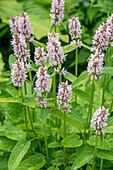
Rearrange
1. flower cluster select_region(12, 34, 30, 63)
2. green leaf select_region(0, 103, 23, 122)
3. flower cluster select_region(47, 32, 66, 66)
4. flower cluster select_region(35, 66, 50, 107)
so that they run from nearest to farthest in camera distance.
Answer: flower cluster select_region(35, 66, 50, 107) → flower cluster select_region(47, 32, 66, 66) → flower cluster select_region(12, 34, 30, 63) → green leaf select_region(0, 103, 23, 122)

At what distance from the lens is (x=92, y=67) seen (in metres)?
1.51

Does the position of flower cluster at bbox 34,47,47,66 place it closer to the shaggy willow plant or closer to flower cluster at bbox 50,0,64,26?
the shaggy willow plant

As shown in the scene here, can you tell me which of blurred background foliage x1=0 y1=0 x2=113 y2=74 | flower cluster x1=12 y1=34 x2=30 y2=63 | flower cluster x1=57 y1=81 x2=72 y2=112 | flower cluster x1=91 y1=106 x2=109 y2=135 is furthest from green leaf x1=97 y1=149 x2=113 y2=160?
blurred background foliage x1=0 y1=0 x2=113 y2=74

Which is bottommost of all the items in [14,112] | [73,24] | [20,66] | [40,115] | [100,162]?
[100,162]

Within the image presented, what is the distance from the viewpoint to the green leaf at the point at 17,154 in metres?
1.86

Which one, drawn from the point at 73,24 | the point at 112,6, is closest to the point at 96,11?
the point at 112,6

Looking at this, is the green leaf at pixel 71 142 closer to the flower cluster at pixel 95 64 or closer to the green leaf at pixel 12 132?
the green leaf at pixel 12 132

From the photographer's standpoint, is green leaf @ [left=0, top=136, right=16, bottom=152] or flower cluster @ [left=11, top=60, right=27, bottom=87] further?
green leaf @ [left=0, top=136, right=16, bottom=152]

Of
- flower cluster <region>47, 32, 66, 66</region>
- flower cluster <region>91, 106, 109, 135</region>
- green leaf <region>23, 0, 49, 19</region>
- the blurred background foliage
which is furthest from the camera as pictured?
green leaf <region>23, 0, 49, 19</region>

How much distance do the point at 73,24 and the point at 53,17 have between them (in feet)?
0.58

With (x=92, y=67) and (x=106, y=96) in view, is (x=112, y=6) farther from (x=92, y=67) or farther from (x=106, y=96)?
(x=92, y=67)

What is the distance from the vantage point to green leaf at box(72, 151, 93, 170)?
168 centimetres

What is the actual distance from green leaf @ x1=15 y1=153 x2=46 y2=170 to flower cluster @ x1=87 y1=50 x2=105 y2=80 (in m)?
0.93

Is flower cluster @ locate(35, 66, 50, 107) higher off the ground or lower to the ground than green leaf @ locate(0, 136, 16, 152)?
higher
